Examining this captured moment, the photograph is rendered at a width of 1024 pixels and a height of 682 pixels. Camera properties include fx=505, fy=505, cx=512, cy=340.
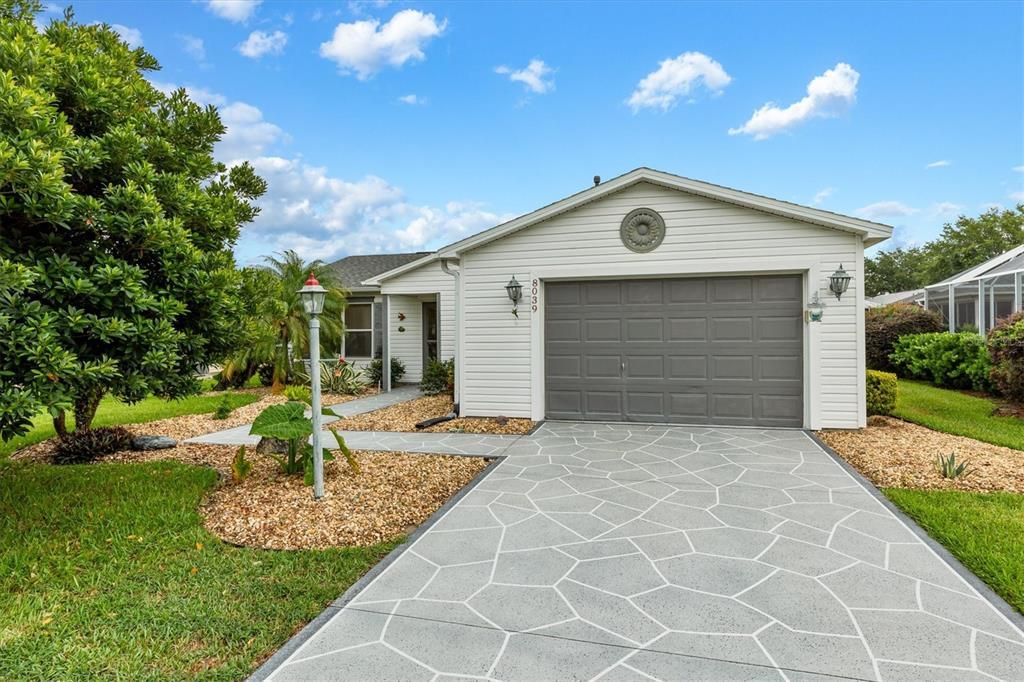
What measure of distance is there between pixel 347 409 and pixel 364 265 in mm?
8273

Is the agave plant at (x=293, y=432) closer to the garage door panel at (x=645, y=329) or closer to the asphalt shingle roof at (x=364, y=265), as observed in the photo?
the garage door panel at (x=645, y=329)

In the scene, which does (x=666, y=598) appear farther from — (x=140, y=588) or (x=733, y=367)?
(x=733, y=367)

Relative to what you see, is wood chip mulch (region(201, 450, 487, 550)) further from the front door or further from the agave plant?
the front door

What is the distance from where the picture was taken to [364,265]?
17203mm

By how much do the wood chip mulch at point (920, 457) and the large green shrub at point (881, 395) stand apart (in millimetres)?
293

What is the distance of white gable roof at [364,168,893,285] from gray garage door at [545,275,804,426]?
0.94 meters

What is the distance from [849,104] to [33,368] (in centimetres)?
1591

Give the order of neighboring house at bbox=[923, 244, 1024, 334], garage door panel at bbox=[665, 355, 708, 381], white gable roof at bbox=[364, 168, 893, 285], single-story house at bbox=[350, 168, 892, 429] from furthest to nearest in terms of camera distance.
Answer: neighboring house at bbox=[923, 244, 1024, 334] < garage door panel at bbox=[665, 355, 708, 381] < single-story house at bbox=[350, 168, 892, 429] < white gable roof at bbox=[364, 168, 893, 285]

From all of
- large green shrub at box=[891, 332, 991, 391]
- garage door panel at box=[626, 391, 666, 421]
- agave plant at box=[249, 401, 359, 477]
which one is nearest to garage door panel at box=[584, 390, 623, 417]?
garage door panel at box=[626, 391, 666, 421]

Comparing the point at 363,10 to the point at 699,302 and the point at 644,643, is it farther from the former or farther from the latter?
the point at 644,643

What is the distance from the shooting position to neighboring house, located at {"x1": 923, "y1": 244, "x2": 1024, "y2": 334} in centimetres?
1318

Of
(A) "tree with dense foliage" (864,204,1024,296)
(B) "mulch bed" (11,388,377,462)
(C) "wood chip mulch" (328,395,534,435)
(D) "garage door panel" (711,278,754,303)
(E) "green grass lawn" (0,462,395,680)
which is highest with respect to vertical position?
(A) "tree with dense foliage" (864,204,1024,296)

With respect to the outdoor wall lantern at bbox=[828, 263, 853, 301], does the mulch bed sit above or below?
below

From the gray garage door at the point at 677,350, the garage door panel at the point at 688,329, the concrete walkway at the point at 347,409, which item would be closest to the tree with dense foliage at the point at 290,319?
the concrete walkway at the point at 347,409
